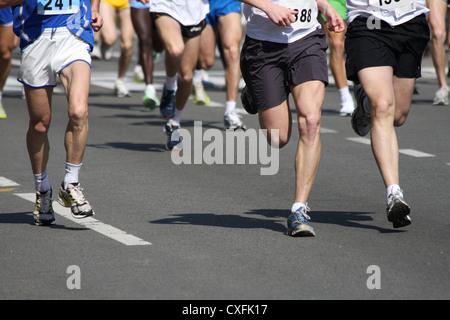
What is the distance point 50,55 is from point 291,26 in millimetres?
1509

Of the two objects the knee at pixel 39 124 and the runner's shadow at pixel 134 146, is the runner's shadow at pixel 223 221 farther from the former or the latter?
Answer: the runner's shadow at pixel 134 146

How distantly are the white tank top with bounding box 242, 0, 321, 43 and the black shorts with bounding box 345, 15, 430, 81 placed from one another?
Result: 279mm

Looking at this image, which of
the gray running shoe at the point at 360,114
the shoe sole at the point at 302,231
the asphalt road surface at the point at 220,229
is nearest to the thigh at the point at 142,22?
the asphalt road surface at the point at 220,229

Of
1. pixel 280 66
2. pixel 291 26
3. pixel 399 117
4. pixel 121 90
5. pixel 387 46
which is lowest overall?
pixel 121 90

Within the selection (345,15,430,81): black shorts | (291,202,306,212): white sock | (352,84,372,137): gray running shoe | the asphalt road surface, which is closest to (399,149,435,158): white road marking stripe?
the asphalt road surface

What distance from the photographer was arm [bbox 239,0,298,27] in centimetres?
612

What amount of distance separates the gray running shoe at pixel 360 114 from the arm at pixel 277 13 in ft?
3.77

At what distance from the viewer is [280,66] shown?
21.1 feet

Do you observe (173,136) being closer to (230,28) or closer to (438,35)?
(230,28)

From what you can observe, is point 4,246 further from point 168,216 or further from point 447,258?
point 447,258

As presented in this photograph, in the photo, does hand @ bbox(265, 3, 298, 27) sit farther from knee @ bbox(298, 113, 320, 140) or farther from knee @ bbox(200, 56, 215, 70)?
knee @ bbox(200, 56, 215, 70)

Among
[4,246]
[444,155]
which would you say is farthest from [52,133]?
[4,246]

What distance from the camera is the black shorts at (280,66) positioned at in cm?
631

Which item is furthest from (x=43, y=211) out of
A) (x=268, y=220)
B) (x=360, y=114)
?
(x=360, y=114)
